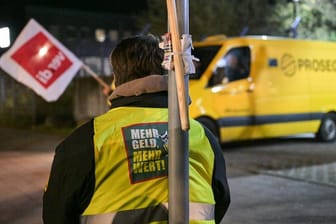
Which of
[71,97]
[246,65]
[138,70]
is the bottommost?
[71,97]

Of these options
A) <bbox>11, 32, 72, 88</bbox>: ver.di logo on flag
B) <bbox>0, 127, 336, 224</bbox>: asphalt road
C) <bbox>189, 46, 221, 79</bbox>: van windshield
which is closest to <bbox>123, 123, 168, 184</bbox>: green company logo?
<bbox>0, 127, 336, 224</bbox>: asphalt road

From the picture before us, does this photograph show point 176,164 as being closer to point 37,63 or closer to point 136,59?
point 136,59

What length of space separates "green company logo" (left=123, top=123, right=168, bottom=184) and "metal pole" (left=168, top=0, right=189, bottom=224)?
0.25 ft

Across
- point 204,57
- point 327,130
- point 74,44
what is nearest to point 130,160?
point 204,57

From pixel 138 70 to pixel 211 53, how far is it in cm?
904

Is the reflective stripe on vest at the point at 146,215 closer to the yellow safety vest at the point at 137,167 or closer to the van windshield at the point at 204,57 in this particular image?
the yellow safety vest at the point at 137,167

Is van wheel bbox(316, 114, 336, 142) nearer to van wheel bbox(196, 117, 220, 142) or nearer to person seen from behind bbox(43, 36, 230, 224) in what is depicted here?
van wheel bbox(196, 117, 220, 142)

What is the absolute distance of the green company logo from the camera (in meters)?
2.06

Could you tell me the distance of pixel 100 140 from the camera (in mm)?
2012

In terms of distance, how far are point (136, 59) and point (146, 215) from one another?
1.99 feet

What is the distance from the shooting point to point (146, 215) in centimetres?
206

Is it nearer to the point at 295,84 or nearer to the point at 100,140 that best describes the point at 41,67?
the point at 295,84

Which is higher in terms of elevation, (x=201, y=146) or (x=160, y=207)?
(x=201, y=146)

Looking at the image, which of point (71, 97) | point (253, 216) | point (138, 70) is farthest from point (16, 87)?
point (138, 70)
